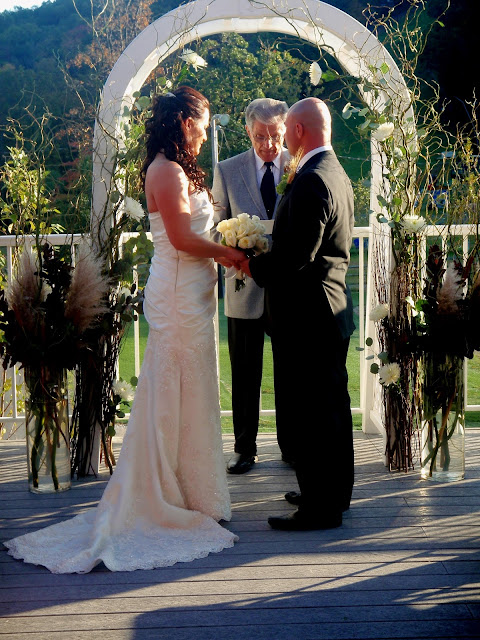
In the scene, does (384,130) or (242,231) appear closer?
(242,231)

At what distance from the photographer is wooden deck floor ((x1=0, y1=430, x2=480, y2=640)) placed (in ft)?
7.68

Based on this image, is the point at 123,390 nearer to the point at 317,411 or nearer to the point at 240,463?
the point at 240,463

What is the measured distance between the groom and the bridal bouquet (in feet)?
0.29

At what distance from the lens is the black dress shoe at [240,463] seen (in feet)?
13.0

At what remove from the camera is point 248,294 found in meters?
3.88

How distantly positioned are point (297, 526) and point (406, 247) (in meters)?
1.50

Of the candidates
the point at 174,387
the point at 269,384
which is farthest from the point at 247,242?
the point at 269,384

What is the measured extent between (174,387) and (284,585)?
3.20 feet

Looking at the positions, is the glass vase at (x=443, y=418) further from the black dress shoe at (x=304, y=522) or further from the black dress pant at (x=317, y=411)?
the black dress shoe at (x=304, y=522)

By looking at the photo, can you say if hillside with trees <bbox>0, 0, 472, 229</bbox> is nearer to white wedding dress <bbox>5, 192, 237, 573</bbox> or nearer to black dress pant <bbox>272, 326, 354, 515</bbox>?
white wedding dress <bbox>5, 192, 237, 573</bbox>

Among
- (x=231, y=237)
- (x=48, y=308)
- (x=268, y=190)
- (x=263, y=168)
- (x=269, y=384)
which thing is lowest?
(x=269, y=384)

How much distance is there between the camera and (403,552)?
2924mm

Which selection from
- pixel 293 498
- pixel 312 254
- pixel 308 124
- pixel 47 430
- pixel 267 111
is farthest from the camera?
pixel 267 111

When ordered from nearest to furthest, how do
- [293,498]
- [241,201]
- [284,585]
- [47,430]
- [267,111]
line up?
[284,585], [293,498], [47,430], [267,111], [241,201]
